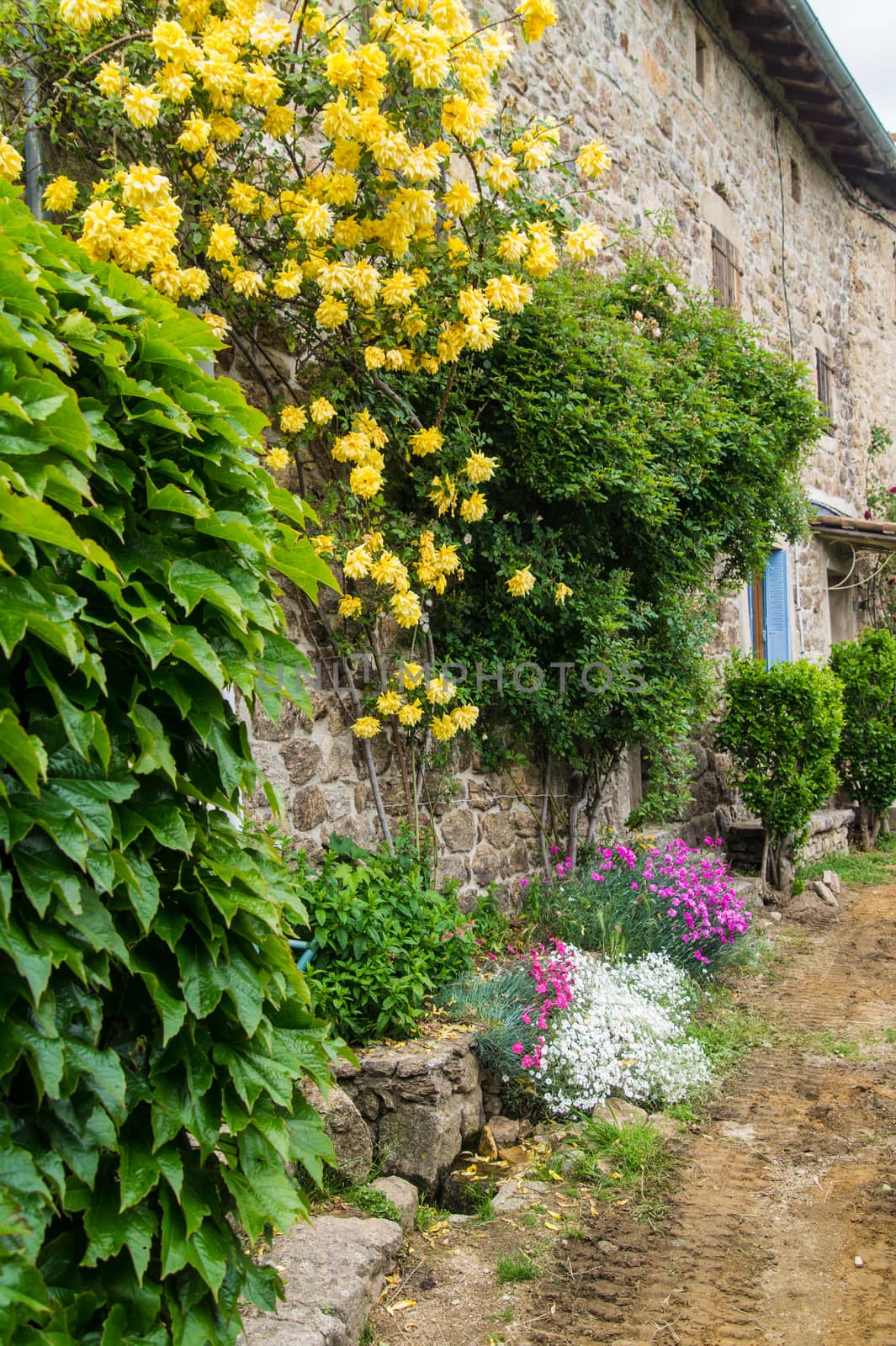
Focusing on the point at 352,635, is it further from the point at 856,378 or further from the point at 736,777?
the point at 856,378

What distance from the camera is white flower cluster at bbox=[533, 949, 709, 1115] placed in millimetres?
3883

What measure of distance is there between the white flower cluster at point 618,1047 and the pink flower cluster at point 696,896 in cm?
63

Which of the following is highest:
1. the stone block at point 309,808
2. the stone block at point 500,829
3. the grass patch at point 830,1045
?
the stone block at point 309,808

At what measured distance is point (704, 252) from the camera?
8.50 meters

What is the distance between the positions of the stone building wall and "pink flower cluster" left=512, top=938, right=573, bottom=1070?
0.74 metres

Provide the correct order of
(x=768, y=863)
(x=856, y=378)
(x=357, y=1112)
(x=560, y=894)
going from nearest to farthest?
1. (x=357, y=1112)
2. (x=560, y=894)
3. (x=768, y=863)
4. (x=856, y=378)

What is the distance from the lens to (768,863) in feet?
24.9

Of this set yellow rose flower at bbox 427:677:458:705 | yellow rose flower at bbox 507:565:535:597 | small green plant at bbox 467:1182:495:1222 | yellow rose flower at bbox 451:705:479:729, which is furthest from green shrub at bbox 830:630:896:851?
small green plant at bbox 467:1182:495:1222

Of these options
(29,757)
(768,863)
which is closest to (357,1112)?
(29,757)

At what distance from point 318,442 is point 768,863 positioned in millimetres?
4832

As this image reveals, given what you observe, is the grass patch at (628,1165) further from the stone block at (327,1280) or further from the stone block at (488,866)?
the stone block at (488,866)

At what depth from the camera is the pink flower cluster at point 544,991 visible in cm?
386

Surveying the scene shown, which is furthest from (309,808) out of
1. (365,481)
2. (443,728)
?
(365,481)

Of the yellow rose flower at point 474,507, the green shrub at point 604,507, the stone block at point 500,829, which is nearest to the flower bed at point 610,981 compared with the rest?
the stone block at point 500,829
